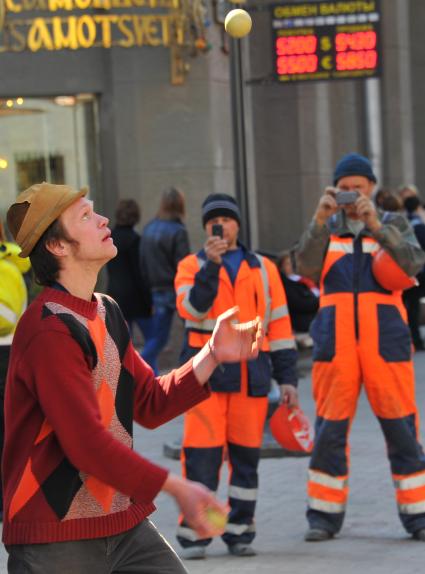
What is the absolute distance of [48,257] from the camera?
4.00 metres

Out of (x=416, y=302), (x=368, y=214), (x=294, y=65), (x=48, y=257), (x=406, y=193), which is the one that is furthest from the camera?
(x=406, y=193)

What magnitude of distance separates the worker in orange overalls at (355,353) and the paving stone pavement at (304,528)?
18 centimetres

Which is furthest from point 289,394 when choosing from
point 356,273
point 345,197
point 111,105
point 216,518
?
point 111,105

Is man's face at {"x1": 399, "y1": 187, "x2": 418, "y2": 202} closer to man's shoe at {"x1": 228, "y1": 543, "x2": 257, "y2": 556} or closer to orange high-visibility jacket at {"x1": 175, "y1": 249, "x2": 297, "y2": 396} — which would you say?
orange high-visibility jacket at {"x1": 175, "y1": 249, "x2": 297, "y2": 396}

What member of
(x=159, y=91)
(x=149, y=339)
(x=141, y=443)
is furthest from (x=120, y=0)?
(x=141, y=443)

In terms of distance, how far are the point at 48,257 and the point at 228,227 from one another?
11.3 feet

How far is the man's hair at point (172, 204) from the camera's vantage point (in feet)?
41.1

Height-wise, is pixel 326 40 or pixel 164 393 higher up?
pixel 326 40

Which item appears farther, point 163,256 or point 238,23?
point 163,256

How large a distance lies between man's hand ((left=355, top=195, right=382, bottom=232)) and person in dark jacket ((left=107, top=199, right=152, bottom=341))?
19.4 feet

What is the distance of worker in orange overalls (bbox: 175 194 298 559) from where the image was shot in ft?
23.4

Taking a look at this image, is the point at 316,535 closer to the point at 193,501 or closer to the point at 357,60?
the point at 193,501

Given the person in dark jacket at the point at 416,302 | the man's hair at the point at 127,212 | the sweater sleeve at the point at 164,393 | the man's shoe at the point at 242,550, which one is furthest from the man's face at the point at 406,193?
the sweater sleeve at the point at 164,393

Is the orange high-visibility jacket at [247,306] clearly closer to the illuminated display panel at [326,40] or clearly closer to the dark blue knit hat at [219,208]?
the dark blue knit hat at [219,208]
